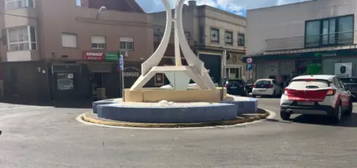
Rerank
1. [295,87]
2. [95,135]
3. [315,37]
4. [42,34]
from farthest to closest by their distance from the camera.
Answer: [315,37]
[42,34]
[295,87]
[95,135]

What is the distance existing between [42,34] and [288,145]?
22.3 m

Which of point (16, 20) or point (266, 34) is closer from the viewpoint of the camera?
point (16, 20)

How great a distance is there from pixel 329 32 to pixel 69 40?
70.3 ft

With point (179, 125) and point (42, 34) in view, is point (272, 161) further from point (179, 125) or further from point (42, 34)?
point (42, 34)

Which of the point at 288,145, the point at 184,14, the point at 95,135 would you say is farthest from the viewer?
the point at 184,14

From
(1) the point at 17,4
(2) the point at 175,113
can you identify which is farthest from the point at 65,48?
(2) the point at 175,113

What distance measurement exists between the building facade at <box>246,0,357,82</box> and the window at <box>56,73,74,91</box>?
1635cm

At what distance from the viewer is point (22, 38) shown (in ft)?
81.0

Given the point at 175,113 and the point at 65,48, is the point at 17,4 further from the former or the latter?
the point at 175,113

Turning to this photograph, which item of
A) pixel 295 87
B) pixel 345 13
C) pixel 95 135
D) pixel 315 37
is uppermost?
pixel 345 13

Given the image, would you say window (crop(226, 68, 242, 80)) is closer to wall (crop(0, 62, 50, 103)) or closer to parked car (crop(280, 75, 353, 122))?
wall (crop(0, 62, 50, 103))

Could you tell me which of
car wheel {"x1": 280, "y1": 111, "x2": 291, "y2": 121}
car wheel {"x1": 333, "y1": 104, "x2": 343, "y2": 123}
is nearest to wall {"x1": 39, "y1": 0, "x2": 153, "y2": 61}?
car wheel {"x1": 280, "y1": 111, "x2": 291, "y2": 121}

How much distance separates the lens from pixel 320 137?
312 inches

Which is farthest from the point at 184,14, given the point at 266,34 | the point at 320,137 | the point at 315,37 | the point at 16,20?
the point at 320,137
